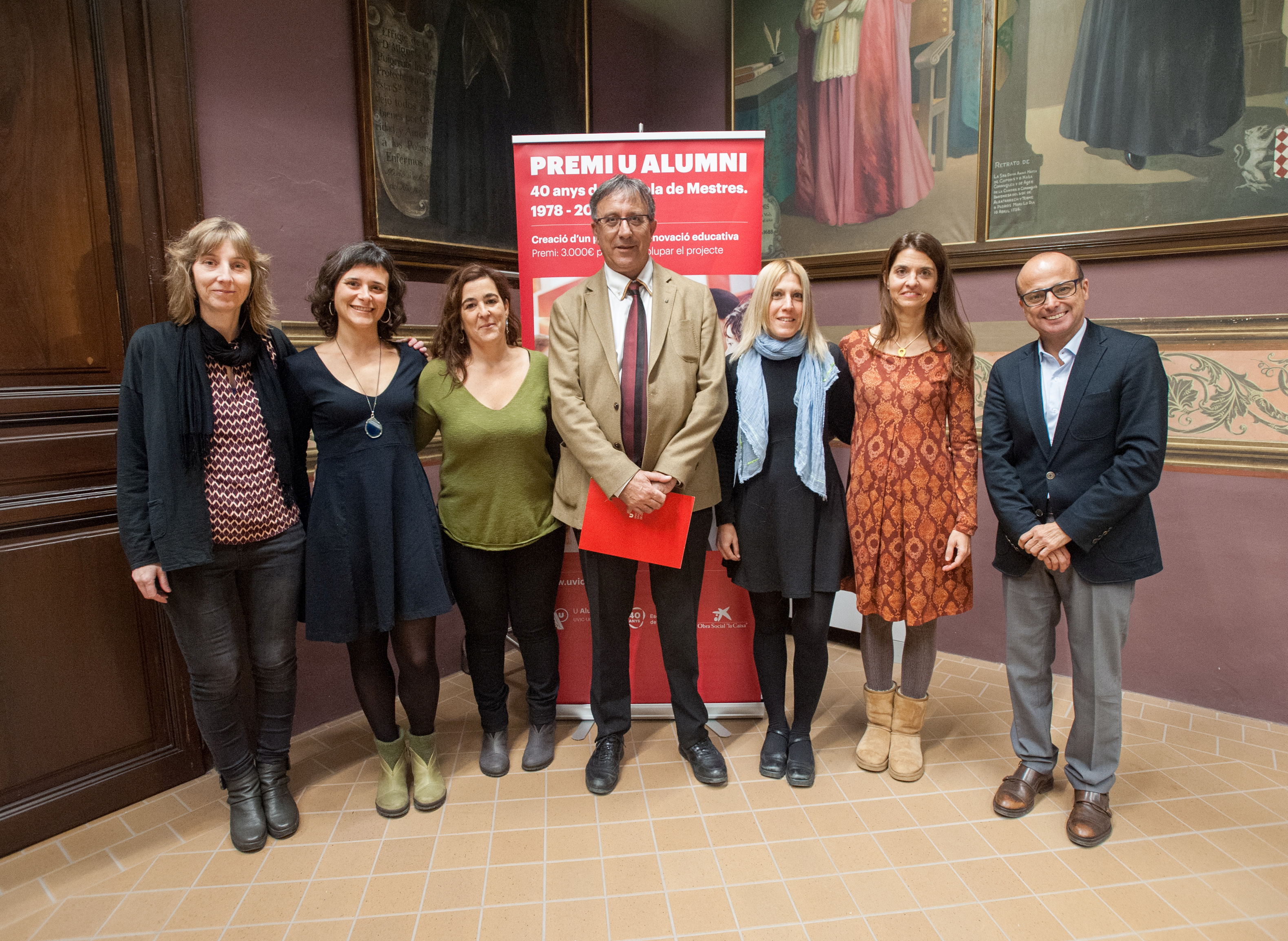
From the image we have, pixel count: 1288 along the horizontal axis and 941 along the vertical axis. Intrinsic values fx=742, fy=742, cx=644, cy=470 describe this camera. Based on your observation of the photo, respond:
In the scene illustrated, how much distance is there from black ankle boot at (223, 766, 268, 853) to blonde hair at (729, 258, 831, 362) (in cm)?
197

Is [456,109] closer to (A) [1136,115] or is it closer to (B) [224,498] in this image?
(B) [224,498]

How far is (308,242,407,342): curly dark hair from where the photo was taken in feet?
6.96

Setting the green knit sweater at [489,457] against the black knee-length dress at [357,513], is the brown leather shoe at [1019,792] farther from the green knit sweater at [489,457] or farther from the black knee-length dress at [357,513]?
the black knee-length dress at [357,513]

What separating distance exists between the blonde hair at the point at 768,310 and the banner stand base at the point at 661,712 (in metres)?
1.40

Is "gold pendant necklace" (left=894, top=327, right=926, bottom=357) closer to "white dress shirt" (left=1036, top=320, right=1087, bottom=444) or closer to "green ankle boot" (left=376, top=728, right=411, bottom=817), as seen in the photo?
"white dress shirt" (left=1036, top=320, right=1087, bottom=444)

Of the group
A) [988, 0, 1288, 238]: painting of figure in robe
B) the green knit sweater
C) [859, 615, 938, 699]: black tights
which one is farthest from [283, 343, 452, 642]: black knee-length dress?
[988, 0, 1288, 238]: painting of figure in robe

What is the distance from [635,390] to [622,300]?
0.29 metres

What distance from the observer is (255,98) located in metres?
2.58

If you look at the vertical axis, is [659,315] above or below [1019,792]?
above

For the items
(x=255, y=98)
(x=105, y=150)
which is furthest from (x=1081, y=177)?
(x=105, y=150)

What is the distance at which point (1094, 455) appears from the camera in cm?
200

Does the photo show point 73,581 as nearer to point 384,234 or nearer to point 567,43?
point 384,234

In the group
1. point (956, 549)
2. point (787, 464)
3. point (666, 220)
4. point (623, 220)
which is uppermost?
point (666, 220)

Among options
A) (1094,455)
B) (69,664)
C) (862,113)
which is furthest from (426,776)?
(862,113)
